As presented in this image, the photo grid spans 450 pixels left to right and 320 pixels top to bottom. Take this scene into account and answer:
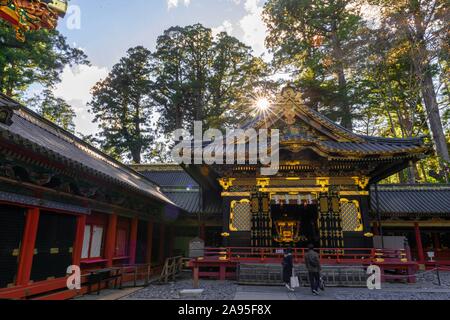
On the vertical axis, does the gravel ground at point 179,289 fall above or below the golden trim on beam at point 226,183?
below

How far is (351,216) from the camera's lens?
551 inches

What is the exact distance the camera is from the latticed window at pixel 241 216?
1434 centimetres

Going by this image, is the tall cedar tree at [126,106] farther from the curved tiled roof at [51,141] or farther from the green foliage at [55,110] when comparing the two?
the curved tiled roof at [51,141]

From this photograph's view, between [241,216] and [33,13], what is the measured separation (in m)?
11.6

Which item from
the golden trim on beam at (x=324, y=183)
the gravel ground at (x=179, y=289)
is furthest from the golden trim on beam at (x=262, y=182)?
the gravel ground at (x=179, y=289)

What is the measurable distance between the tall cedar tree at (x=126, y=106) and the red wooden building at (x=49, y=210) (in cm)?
2335

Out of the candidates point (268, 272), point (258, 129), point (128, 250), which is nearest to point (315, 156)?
point (258, 129)

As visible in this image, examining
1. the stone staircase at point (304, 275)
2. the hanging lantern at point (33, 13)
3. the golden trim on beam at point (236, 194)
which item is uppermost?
the hanging lantern at point (33, 13)

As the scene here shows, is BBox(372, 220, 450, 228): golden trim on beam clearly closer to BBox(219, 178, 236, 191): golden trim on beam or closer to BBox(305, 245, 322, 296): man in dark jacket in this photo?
BBox(219, 178, 236, 191): golden trim on beam

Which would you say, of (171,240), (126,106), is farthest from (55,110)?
(171,240)

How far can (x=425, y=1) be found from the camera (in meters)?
23.7

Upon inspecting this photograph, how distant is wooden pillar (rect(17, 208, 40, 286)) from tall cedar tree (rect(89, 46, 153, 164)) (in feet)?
95.8

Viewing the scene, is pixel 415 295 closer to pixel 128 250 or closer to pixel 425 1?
pixel 128 250

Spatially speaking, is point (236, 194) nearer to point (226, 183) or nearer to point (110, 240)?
point (226, 183)
